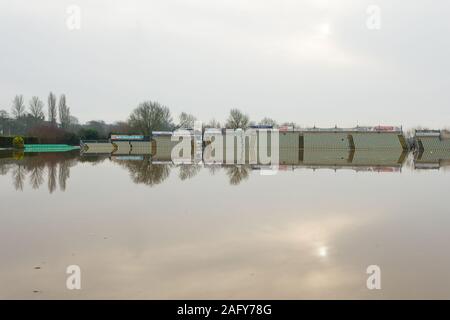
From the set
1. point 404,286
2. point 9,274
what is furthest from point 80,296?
point 404,286

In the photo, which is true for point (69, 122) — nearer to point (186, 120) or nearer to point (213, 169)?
point (186, 120)

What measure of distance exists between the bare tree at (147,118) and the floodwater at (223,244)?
55.1 m

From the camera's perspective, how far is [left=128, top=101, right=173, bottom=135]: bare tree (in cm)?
6769

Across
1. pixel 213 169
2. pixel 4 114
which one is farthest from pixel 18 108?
pixel 213 169

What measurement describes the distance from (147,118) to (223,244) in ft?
207

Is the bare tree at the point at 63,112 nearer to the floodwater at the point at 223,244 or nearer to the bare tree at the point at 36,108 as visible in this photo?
the bare tree at the point at 36,108

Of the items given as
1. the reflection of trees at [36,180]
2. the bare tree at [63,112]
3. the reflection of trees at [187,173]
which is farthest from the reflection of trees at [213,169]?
the bare tree at [63,112]

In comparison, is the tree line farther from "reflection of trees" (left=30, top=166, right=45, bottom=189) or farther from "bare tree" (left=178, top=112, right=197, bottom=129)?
"reflection of trees" (left=30, top=166, right=45, bottom=189)

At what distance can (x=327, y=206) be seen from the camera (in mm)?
10750

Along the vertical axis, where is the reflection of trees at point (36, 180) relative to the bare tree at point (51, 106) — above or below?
below

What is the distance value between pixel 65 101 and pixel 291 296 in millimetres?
79357

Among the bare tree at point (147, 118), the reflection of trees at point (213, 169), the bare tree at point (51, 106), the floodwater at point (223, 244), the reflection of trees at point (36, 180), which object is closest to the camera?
the floodwater at point (223, 244)

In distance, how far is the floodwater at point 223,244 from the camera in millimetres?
5059

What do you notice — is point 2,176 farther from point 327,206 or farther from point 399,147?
point 399,147
